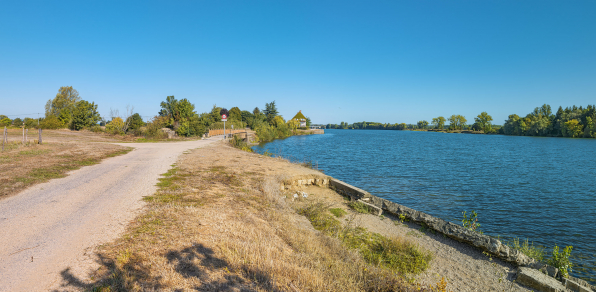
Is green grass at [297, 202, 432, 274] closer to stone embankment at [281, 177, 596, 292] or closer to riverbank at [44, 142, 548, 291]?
riverbank at [44, 142, 548, 291]

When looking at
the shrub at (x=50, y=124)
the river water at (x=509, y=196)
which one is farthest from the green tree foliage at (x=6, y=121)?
the river water at (x=509, y=196)

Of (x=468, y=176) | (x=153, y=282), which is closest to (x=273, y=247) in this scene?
(x=153, y=282)

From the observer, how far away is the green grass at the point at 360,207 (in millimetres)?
11055

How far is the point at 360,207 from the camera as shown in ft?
37.1

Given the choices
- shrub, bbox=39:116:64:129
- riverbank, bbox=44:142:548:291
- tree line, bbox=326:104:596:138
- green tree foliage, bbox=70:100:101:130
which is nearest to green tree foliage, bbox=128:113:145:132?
green tree foliage, bbox=70:100:101:130

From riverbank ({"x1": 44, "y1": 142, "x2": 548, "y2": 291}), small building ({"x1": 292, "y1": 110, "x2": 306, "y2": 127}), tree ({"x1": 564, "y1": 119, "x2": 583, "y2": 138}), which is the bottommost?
riverbank ({"x1": 44, "y1": 142, "x2": 548, "y2": 291})

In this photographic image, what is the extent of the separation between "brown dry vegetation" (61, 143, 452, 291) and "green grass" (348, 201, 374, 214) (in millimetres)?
4007

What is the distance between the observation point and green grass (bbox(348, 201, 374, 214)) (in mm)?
11055

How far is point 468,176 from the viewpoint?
72.8 ft

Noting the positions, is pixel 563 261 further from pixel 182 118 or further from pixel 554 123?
pixel 554 123

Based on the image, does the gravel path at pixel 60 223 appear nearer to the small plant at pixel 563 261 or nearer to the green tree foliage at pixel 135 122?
the small plant at pixel 563 261

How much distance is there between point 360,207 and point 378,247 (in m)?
3.78

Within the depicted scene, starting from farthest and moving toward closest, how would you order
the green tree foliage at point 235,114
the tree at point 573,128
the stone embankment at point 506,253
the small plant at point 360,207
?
1. the tree at point 573,128
2. the green tree foliage at point 235,114
3. the small plant at point 360,207
4. the stone embankment at point 506,253

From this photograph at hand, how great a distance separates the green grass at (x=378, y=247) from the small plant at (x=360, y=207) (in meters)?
2.16
